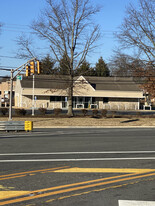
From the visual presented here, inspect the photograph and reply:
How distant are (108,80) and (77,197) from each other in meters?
60.0

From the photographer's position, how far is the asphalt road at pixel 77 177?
6871 millimetres

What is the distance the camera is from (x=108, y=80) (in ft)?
217

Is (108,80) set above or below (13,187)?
above

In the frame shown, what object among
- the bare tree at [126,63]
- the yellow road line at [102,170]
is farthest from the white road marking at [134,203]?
the bare tree at [126,63]

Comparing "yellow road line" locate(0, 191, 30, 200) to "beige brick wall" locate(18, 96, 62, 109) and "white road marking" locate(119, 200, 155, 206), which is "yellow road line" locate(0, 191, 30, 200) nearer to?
"white road marking" locate(119, 200, 155, 206)

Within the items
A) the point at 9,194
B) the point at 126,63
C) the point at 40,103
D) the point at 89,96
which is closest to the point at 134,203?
the point at 9,194

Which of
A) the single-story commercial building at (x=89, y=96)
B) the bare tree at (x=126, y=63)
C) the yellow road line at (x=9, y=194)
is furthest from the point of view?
the single-story commercial building at (x=89, y=96)

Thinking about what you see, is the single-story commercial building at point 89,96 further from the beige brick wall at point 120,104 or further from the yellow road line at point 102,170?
the yellow road line at point 102,170

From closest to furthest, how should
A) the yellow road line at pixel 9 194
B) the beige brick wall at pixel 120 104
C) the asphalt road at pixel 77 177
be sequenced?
the asphalt road at pixel 77 177, the yellow road line at pixel 9 194, the beige brick wall at pixel 120 104

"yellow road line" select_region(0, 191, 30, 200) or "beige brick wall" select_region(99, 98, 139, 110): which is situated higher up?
"beige brick wall" select_region(99, 98, 139, 110)

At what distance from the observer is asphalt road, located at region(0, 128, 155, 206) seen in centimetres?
687

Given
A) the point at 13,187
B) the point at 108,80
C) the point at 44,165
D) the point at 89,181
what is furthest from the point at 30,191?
the point at 108,80

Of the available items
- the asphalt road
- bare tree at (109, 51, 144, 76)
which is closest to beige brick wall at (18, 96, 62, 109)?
bare tree at (109, 51, 144, 76)

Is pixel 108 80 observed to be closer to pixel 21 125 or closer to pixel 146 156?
pixel 21 125
